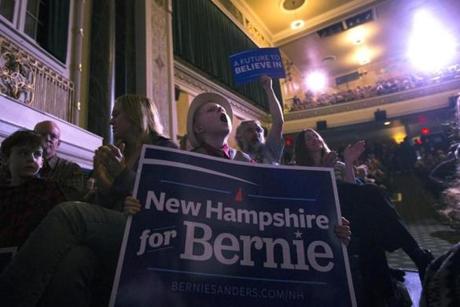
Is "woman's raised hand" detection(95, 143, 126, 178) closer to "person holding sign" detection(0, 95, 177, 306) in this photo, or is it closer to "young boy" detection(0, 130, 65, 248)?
"person holding sign" detection(0, 95, 177, 306)

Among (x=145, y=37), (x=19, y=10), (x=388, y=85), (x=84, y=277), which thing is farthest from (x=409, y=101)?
(x=84, y=277)

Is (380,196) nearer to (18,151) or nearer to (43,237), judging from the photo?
(43,237)

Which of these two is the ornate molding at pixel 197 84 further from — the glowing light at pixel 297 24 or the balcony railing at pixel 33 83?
the glowing light at pixel 297 24

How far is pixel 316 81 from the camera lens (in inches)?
469

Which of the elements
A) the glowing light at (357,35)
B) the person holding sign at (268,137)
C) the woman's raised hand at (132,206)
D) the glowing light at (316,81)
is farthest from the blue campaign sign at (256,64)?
the glowing light at (316,81)

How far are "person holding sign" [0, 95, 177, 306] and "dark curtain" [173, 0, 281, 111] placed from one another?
4720mm

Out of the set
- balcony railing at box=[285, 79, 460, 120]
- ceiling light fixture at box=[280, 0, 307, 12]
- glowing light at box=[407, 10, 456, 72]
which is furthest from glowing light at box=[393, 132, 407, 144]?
ceiling light fixture at box=[280, 0, 307, 12]

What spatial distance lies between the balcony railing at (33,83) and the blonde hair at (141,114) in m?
1.96

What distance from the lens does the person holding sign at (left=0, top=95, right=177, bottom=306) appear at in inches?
28.9

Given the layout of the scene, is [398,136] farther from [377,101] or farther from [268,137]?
[268,137]

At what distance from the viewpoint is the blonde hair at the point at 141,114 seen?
1.21 metres

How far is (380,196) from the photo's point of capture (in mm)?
1396

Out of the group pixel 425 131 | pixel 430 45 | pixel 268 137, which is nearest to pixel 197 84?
pixel 268 137

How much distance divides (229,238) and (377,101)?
33.4ft
